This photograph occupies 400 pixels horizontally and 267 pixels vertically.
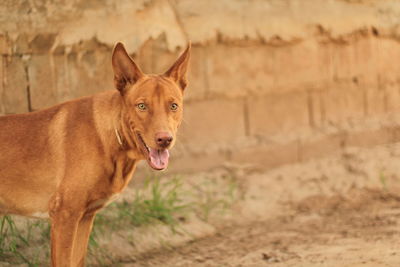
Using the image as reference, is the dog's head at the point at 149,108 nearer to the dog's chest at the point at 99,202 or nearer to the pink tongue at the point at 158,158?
the pink tongue at the point at 158,158

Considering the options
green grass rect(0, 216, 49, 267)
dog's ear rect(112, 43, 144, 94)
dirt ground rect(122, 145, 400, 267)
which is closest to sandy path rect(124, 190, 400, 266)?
dirt ground rect(122, 145, 400, 267)

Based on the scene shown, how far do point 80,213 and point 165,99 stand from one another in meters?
0.84

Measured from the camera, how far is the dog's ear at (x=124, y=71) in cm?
387

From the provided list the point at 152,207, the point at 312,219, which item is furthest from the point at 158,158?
the point at 312,219

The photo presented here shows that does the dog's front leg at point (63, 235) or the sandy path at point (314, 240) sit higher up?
the dog's front leg at point (63, 235)

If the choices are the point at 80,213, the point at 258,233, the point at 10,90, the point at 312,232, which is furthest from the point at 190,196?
the point at 80,213

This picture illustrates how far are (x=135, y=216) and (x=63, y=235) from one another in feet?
4.96

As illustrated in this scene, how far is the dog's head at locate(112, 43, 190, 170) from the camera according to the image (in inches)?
145

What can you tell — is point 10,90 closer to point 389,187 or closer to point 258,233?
point 258,233

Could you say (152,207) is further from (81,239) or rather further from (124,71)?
(124,71)

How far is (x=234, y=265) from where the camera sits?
15.8 ft

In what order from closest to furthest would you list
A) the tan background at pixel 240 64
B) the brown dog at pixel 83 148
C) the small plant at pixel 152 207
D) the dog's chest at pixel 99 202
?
the brown dog at pixel 83 148, the dog's chest at pixel 99 202, the small plant at pixel 152 207, the tan background at pixel 240 64

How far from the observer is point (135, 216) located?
5328 millimetres

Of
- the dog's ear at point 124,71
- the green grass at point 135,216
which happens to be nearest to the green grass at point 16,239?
the green grass at point 135,216
